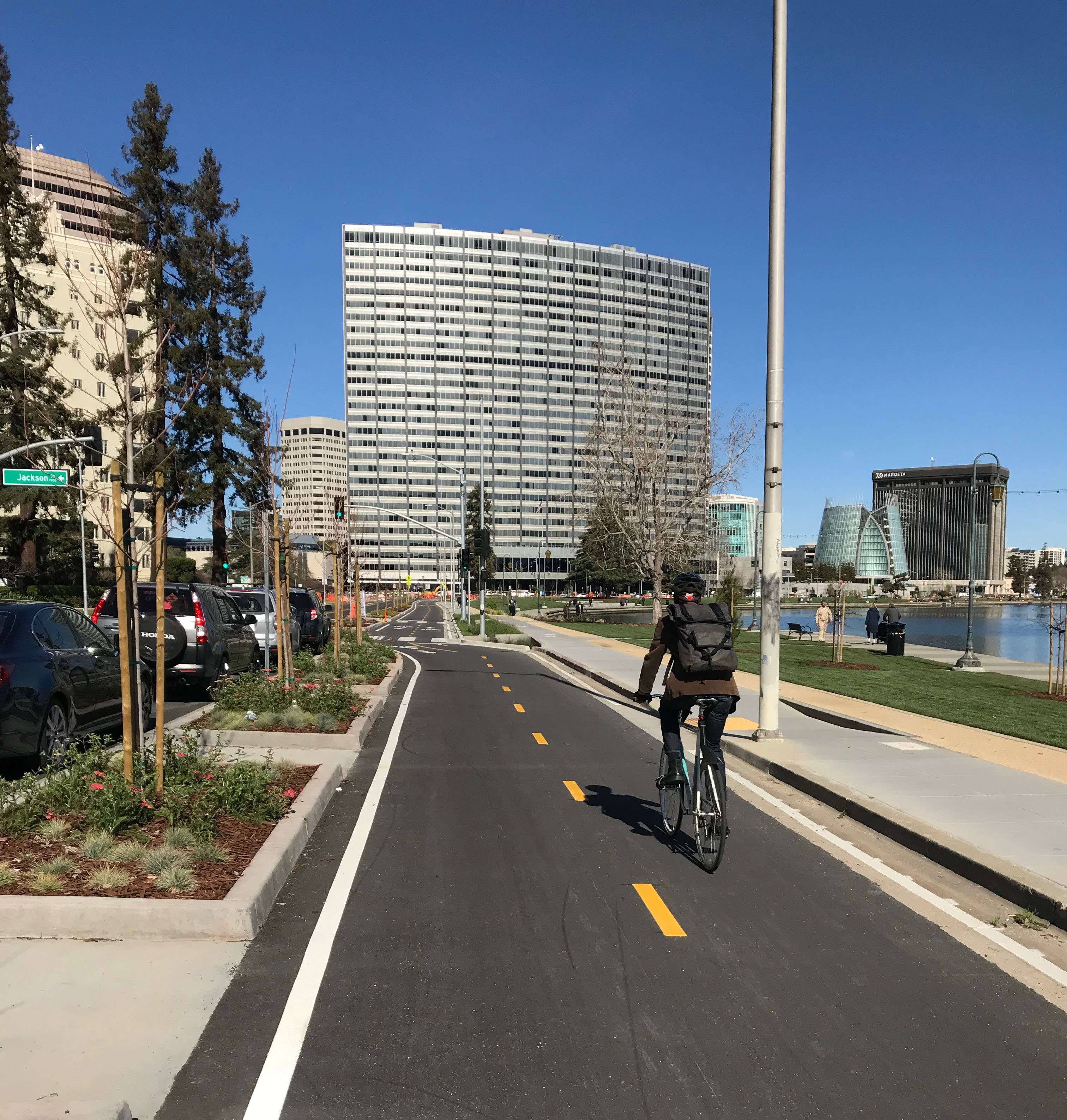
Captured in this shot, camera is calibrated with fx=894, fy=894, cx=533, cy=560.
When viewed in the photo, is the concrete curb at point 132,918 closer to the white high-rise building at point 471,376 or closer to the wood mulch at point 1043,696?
the wood mulch at point 1043,696

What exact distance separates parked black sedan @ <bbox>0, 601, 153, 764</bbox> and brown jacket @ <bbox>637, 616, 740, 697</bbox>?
15.0ft

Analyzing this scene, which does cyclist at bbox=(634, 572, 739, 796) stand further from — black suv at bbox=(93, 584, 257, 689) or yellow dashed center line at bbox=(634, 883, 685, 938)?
black suv at bbox=(93, 584, 257, 689)

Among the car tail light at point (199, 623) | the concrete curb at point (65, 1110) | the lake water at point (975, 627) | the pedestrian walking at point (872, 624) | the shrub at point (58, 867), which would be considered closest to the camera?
the concrete curb at point (65, 1110)

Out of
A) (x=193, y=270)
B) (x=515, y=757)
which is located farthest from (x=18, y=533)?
(x=515, y=757)

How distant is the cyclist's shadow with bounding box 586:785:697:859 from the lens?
289 inches

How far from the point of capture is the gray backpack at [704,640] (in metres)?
6.45

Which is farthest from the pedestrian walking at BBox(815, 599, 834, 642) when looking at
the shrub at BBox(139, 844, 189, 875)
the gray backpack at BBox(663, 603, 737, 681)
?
the shrub at BBox(139, 844, 189, 875)

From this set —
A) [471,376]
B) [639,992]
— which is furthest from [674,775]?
[471,376]

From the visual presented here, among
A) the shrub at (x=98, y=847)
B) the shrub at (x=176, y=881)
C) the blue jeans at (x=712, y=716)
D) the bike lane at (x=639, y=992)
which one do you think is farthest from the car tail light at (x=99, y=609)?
the blue jeans at (x=712, y=716)

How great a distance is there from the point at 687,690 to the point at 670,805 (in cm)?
129

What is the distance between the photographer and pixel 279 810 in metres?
7.16

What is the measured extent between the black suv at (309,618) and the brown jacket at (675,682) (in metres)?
20.3

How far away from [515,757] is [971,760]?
5.39 m

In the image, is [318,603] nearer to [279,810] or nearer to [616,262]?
[279,810]
